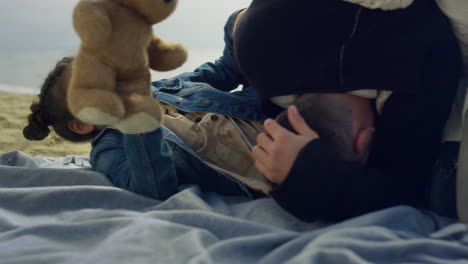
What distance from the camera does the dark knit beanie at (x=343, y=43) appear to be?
86 cm

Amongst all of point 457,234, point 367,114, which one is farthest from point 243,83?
point 457,234

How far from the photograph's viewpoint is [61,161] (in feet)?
5.15

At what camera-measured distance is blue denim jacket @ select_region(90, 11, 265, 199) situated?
1.03 m

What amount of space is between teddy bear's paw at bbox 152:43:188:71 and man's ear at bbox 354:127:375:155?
38cm

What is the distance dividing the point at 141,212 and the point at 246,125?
36 cm

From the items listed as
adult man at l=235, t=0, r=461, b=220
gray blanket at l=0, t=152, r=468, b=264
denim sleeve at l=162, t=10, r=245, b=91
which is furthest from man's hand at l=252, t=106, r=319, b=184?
denim sleeve at l=162, t=10, r=245, b=91

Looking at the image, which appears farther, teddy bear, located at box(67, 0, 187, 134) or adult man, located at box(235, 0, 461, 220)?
adult man, located at box(235, 0, 461, 220)

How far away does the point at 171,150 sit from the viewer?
1.13m

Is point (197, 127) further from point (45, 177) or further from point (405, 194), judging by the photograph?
point (405, 194)

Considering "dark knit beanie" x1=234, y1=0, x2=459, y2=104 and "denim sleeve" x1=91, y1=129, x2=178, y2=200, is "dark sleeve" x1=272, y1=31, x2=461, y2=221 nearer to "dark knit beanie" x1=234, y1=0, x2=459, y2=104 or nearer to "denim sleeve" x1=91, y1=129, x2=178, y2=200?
"dark knit beanie" x1=234, y1=0, x2=459, y2=104

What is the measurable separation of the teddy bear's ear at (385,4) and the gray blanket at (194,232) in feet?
1.24

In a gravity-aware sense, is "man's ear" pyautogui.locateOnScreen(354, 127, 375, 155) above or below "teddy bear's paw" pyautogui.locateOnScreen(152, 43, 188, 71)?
below

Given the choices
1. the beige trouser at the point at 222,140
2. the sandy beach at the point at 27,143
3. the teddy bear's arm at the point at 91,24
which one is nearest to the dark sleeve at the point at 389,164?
the beige trouser at the point at 222,140

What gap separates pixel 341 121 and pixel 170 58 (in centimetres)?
35
